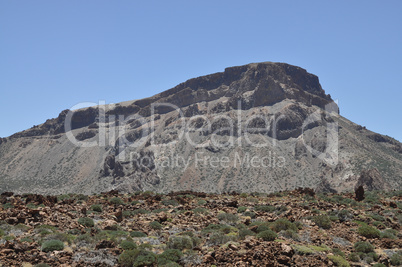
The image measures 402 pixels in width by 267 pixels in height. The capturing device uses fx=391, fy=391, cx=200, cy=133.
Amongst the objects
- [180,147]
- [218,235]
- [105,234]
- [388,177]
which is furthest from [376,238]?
[180,147]

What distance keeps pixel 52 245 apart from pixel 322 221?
15162 millimetres

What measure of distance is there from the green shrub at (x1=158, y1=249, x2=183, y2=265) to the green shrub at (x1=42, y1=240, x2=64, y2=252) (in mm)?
4559

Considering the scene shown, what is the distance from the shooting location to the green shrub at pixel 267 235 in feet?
63.4

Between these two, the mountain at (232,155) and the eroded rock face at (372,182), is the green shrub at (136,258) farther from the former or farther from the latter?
the mountain at (232,155)

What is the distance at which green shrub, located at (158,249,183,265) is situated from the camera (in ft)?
54.6

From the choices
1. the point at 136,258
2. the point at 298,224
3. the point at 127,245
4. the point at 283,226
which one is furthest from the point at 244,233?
the point at 136,258

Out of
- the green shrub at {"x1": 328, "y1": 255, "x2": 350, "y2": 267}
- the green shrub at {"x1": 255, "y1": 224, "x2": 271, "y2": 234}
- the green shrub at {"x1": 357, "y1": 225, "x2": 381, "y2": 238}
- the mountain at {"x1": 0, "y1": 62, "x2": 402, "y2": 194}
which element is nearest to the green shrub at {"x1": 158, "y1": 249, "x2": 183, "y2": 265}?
the green shrub at {"x1": 255, "y1": 224, "x2": 271, "y2": 234}

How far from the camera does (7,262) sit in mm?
15484

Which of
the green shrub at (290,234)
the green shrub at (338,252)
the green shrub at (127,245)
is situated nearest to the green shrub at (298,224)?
the green shrub at (290,234)

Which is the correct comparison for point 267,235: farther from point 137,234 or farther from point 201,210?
point 201,210

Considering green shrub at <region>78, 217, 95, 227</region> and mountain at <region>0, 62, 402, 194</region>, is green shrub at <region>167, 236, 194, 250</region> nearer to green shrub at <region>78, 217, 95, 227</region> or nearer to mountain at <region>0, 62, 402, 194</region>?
green shrub at <region>78, 217, 95, 227</region>

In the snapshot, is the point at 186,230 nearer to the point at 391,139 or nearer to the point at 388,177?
the point at 388,177

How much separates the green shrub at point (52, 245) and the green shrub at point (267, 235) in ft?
30.9

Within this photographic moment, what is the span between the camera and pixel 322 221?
77.0ft
